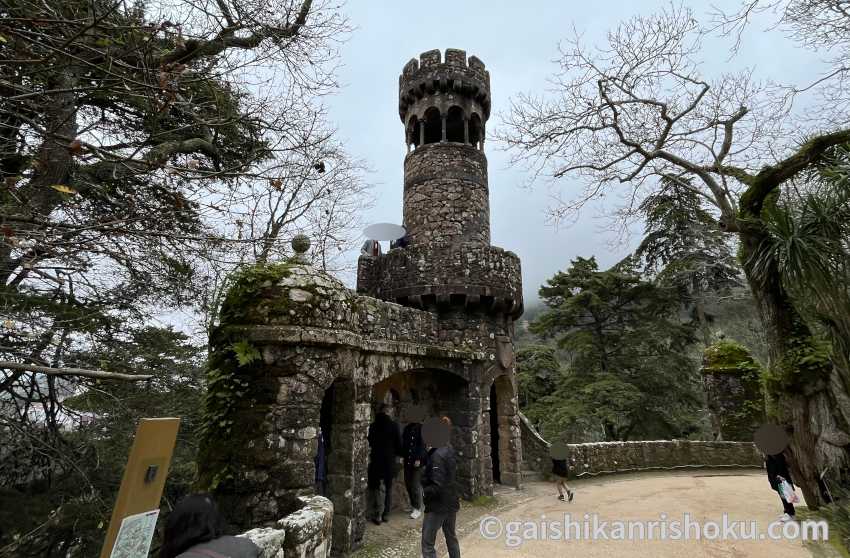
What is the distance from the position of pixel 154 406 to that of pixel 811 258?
10.3m

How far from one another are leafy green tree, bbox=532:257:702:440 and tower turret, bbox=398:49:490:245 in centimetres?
786

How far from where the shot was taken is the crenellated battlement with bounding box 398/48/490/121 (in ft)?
42.3

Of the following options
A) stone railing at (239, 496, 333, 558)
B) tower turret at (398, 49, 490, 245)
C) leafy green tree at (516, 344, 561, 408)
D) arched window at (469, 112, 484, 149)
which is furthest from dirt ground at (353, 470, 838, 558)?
arched window at (469, 112, 484, 149)

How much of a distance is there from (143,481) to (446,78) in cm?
1298

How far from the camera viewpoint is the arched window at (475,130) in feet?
44.2

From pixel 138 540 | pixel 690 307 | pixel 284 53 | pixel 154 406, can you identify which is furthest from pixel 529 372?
pixel 138 540

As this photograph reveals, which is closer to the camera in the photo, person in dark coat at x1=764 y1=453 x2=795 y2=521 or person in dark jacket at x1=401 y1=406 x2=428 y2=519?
person in dark coat at x1=764 y1=453 x2=795 y2=521

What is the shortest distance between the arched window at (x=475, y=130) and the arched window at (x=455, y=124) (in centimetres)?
38

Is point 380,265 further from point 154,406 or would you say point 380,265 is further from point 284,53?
point 284,53

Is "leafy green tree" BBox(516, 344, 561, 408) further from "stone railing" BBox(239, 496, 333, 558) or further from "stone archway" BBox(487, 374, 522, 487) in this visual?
"stone railing" BBox(239, 496, 333, 558)

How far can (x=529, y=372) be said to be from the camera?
20.4m

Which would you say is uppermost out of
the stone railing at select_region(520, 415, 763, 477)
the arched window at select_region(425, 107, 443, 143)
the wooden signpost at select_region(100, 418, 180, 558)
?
the arched window at select_region(425, 107, 443, 143)

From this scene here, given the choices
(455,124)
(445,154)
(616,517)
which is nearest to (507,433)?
(616,517)

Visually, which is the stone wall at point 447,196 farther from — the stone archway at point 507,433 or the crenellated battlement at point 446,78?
the stone archway at point 507,433
